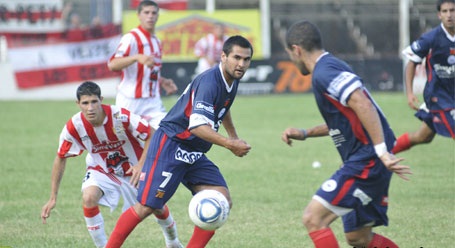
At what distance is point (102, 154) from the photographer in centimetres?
720

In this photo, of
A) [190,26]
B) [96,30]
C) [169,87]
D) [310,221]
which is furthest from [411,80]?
[190,26]

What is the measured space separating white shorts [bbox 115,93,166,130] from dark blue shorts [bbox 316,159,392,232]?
14.4 ft

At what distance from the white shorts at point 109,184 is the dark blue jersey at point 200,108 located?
898mm

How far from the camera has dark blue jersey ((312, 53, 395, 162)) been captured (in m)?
5.39

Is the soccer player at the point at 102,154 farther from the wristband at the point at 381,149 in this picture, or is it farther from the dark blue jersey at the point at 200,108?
the wristband at the point at 381,149

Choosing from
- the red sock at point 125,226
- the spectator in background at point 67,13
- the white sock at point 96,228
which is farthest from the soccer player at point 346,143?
the spectator in background at point 67,13

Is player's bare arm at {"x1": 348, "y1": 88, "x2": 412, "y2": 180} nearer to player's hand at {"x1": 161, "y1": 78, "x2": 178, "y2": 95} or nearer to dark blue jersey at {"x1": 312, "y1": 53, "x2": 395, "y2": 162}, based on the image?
dark blue jersey at {"x1": 312, "y1": 53, "x2": 395, "y2": 162}

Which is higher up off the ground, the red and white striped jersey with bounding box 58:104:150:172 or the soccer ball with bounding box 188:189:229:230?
the red and white striped jersey with bounding box 58:104:150:172

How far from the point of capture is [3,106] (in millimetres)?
22031

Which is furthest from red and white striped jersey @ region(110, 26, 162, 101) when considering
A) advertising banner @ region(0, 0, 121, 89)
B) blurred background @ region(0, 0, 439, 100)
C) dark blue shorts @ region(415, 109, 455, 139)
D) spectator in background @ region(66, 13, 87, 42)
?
spectator in background @ region(66, 13, 87, 42)

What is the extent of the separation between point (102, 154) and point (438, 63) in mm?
→ 4180

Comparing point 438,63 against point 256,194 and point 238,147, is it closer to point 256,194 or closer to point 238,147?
point 256,194

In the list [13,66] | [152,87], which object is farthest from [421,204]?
[13,66]

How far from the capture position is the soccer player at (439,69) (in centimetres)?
920
